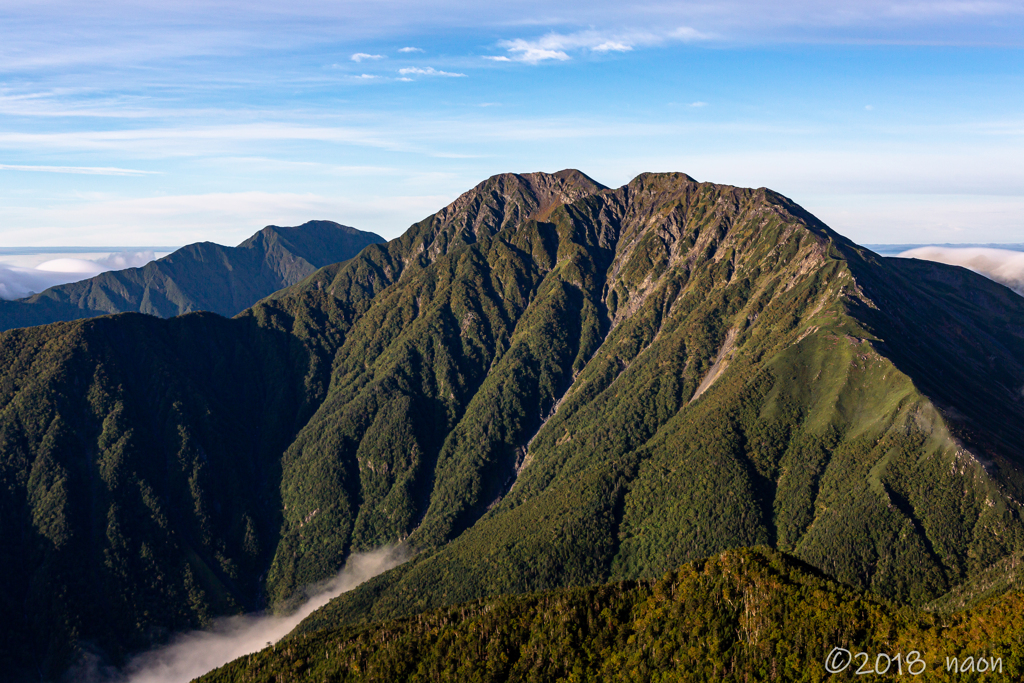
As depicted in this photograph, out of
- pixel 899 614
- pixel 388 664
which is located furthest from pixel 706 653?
pixel 388 664

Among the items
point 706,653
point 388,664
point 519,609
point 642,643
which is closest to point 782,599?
point 706,653

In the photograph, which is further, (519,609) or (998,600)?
(519,609)

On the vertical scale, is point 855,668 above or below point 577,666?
above

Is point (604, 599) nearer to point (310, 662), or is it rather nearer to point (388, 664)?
point (388, 664)

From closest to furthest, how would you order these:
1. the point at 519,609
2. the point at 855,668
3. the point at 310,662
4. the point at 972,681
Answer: the point at 972,681, the point at 855,668, the point at 519,609, the point at 310,662

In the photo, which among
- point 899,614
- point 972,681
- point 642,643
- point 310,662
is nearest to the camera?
point 972,681

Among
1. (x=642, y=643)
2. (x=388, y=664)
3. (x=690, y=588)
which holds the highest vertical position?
(x=690, y=588)
